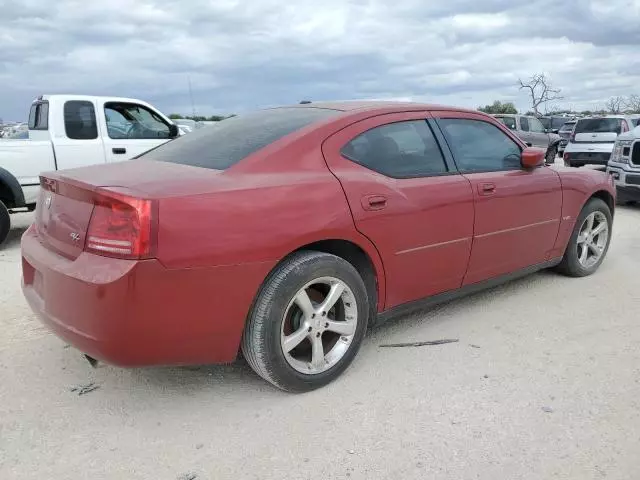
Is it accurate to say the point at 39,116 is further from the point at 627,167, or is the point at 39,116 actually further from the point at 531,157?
the point at 627,167

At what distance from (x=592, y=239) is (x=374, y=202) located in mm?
2853

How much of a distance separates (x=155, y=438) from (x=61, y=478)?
16.5 inches

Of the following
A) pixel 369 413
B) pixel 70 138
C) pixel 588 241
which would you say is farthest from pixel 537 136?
pixel 369 413

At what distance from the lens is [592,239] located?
5117 millimetres

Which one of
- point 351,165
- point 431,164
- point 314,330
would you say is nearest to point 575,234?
point 431,164

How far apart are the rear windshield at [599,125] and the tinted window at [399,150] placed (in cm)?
1314

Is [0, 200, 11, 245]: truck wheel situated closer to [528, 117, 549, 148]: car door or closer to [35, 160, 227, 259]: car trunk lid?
[35, 160, 227, 259]: car trunk lid

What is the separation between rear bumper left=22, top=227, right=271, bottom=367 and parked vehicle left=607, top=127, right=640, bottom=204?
7.66m

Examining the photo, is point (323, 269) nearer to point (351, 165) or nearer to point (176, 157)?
point (351, 165)

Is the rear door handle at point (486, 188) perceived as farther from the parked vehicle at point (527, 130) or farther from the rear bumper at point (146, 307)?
the parked vehicle at point (527, 130)

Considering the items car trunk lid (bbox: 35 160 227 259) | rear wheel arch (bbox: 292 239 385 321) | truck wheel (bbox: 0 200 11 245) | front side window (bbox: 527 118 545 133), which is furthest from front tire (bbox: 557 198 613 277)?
front side window (bbox: 527 118 545 133)

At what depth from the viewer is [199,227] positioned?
255 cm

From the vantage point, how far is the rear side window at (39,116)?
7436 mm

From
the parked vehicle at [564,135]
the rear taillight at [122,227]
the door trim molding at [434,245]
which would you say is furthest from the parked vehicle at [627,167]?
the parked vehicle at [564,135]
